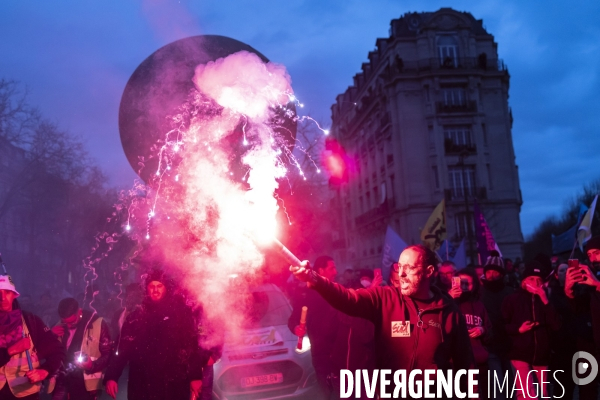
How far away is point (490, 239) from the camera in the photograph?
1401 centimetres

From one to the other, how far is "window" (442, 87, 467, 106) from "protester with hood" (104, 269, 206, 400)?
3753cm

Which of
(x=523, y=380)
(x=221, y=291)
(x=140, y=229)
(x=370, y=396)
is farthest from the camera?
(x=140, y=229)

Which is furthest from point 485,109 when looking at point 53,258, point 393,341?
point 393,341

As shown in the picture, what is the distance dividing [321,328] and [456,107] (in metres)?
36.3

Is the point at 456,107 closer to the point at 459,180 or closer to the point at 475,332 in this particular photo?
the point at 459,180

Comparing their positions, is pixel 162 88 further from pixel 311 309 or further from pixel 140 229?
pixel 140 229

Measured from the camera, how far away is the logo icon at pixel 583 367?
605 cm

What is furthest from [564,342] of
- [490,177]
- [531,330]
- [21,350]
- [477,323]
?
[490,177]

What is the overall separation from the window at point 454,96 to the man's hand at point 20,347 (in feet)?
126

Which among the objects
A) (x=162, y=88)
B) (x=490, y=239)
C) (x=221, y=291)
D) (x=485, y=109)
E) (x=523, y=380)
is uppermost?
(x=485, y=109)

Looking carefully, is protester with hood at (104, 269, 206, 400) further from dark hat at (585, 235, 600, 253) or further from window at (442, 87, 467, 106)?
window at (442, 87, 467, 106)

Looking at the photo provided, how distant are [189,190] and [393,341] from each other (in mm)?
4760

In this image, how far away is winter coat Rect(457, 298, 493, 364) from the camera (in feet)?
19.1

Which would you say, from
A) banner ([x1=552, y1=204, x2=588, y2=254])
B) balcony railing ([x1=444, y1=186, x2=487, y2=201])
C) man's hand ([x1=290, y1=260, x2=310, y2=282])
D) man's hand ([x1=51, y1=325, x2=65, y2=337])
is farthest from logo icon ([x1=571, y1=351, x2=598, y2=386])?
balcony railing ([x1=444, y1=186, x2=487, y2=201])
